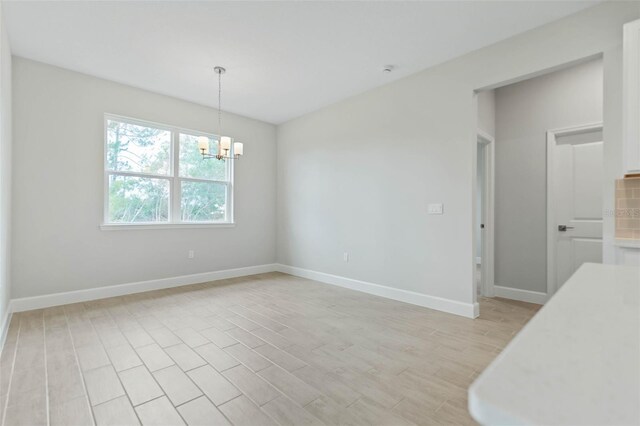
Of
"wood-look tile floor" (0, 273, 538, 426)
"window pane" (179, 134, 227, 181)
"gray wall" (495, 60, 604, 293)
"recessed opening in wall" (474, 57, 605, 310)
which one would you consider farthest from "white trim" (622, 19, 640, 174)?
"window pane" (179, 134, 227, 181)

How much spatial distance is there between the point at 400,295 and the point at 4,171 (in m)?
4.28

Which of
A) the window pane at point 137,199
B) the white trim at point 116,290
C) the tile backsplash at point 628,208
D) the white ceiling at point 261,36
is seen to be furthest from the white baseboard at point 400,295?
the white ceiling at point 261,36

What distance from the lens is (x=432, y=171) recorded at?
359 centimetres

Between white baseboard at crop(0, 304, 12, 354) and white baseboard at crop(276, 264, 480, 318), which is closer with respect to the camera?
white baseboard at crop(0, 304, 12, 354)

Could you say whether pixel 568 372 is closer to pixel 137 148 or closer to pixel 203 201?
pixel 137 148

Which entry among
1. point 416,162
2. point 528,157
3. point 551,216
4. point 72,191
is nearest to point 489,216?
point 551,216

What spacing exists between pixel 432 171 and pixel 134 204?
3913 millimetres

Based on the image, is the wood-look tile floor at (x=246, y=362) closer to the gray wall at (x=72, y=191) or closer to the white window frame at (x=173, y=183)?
the gray wall at (x=72, y=191)

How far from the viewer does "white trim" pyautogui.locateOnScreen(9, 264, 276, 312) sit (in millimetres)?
3398

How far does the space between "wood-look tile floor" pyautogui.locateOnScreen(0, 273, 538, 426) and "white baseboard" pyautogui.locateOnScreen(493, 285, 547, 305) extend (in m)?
0.20

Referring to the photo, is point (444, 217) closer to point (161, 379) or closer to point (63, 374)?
point (161, 379)

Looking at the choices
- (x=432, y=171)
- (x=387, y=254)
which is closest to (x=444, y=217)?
(x=432, y=171)

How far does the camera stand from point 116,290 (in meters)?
3.98

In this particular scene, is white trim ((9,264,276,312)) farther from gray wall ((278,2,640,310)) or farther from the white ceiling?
the white ceiling
